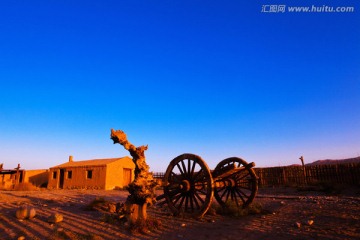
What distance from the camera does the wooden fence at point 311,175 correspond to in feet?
50.1

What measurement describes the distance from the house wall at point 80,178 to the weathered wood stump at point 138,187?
51.8 feet

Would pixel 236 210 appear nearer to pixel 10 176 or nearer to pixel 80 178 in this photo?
pixel 80 178

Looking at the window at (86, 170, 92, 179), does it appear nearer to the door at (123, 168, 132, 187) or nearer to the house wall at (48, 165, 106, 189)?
the house wall at (48, 165, 106, 189)

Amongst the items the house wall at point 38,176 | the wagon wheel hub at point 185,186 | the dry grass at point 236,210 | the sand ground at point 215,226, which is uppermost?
the house wall at point 38,176

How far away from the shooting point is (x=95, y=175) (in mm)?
22484

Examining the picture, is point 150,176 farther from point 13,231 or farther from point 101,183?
point 101,183

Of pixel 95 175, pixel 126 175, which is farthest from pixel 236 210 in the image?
pixel 126 175

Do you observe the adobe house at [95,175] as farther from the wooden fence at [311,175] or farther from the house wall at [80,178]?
the wooden fence at [311,175]

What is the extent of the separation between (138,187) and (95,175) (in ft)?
55.3

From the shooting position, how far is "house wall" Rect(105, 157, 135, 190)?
22.1 meters

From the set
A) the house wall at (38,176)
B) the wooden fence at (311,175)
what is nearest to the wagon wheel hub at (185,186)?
the wooden fence at (311,175)

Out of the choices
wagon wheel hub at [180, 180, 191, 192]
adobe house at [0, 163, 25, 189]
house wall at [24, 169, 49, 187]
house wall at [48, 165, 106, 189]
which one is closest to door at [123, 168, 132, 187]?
house wall at [48, 165, 106, 189]

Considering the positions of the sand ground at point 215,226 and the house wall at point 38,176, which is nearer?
the sand ground at point 215,226

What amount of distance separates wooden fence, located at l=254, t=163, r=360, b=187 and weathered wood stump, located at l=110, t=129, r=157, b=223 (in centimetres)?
1257
